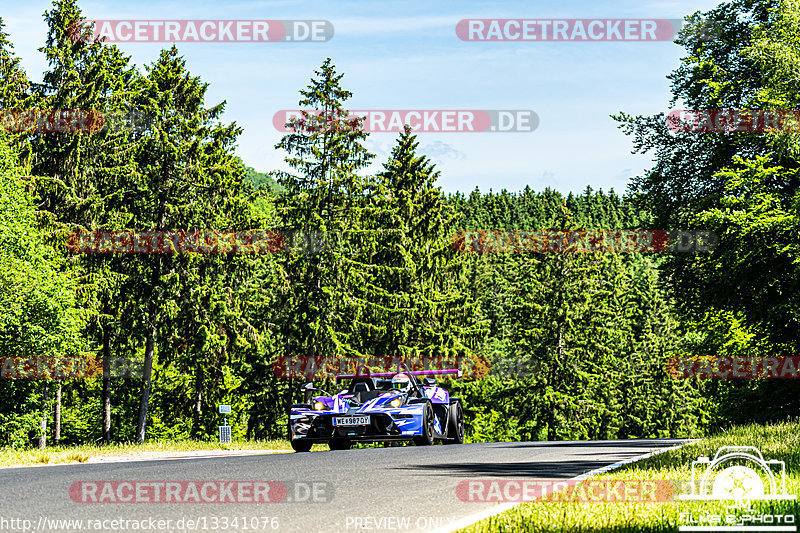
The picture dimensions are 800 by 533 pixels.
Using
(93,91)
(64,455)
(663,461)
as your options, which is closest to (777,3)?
(663,461)

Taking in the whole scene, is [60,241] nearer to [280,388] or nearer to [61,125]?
[61,125]

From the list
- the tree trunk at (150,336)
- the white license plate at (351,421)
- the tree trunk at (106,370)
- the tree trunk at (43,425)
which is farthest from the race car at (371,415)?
the tree trunk at (106,370)

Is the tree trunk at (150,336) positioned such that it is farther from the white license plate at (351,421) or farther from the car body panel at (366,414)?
the white license plate at (351,421)

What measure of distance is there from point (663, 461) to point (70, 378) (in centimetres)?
2694

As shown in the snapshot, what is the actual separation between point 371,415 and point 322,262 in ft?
64.4

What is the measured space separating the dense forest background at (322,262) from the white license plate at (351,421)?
10.9 metres

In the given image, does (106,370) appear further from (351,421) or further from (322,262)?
(351,421)

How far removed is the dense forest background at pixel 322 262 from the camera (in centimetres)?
2475

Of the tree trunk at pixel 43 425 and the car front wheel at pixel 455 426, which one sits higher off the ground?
the car front wheel at pixel 455 426

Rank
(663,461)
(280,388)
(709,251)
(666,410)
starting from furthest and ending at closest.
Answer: (666,410)
(280,388)
(709,251)
(663,461)

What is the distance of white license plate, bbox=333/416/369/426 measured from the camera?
56.4 ft

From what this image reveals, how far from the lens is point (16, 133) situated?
34781 mm

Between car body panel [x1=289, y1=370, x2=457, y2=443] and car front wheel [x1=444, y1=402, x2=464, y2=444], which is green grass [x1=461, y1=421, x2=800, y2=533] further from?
car front wheel [x1=444, y1=402, x2=464, y2=444]

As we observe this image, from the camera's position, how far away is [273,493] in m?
9.34
